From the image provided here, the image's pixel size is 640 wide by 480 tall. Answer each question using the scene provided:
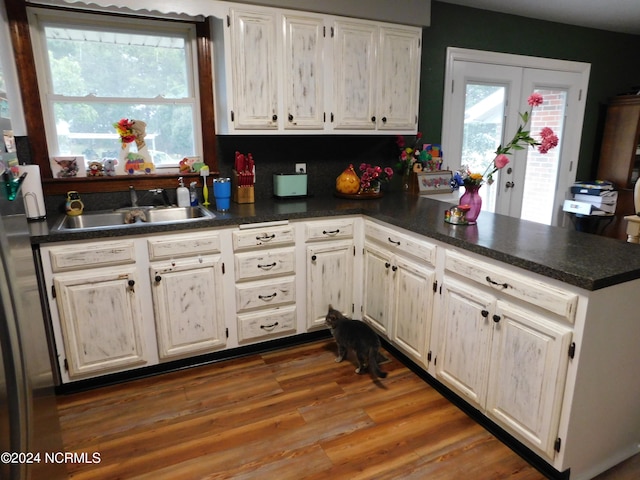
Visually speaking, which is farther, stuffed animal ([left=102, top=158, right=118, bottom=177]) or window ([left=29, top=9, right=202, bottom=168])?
stuffed animal ([left=102, top=158, right=118, bottom=177])

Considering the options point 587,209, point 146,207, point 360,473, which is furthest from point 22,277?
point 587,209

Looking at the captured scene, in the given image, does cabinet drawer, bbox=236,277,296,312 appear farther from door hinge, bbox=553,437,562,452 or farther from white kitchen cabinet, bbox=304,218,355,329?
door hinge, bbox=553,437,562,452

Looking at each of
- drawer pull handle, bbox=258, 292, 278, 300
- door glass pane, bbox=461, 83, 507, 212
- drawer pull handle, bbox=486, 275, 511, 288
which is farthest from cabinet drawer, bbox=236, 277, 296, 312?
door glass pane, bbox=461, 83, 507, 212

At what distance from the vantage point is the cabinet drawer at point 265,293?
8.47 ft

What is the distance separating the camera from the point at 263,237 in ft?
8.35

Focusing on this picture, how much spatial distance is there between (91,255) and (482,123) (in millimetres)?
3357

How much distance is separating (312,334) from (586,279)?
1.83 meters

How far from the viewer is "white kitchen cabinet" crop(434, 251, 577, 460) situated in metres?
1.60

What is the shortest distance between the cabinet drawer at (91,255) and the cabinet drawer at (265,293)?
665 millimetres

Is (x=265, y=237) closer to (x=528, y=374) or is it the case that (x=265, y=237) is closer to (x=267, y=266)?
(x=267, y=266)

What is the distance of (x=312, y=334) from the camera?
2896 mm

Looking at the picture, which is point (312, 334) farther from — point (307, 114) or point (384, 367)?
point (307, 114)

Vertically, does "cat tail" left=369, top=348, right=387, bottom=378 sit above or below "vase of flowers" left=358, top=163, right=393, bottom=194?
below

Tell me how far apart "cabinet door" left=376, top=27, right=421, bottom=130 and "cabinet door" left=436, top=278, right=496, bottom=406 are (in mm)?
1511
